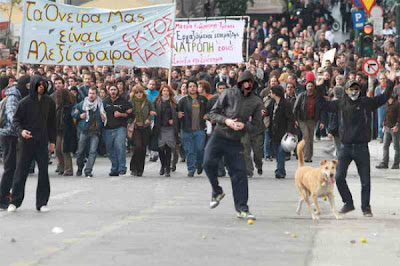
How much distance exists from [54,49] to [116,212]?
30.9ft

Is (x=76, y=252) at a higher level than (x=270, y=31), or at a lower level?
lower

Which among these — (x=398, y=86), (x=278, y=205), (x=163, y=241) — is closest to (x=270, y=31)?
(x=398, y=86)

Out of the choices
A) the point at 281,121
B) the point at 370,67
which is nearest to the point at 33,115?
the point at 281,121

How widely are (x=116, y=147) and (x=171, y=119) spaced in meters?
1.04

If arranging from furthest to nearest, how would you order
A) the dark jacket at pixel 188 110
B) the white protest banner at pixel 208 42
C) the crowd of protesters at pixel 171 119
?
the white protest banner at pixel 208 42 < the dark jacket at pixel 188 110 < the crowd of protesters at pixel 171 119

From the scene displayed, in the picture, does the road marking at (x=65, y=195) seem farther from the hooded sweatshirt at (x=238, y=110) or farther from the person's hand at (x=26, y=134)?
the hooded sweatshirt at (x=238, y=110)

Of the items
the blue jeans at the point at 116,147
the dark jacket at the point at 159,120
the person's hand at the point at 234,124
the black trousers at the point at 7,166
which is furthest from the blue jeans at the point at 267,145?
the person's hand at the point at 234,124

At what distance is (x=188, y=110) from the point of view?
834 inches

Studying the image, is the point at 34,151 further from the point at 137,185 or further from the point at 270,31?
the point at 270,31

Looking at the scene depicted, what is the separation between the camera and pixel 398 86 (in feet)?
77.9

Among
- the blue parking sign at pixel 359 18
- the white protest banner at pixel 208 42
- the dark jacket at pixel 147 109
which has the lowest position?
the dark jacket at pixel 147 109

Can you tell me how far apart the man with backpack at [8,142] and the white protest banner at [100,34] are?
283 inches

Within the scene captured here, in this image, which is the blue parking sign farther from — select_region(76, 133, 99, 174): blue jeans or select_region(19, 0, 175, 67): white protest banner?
select_region(76, 133, 99, 174): blue jeans

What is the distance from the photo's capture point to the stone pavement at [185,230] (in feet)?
36.3
